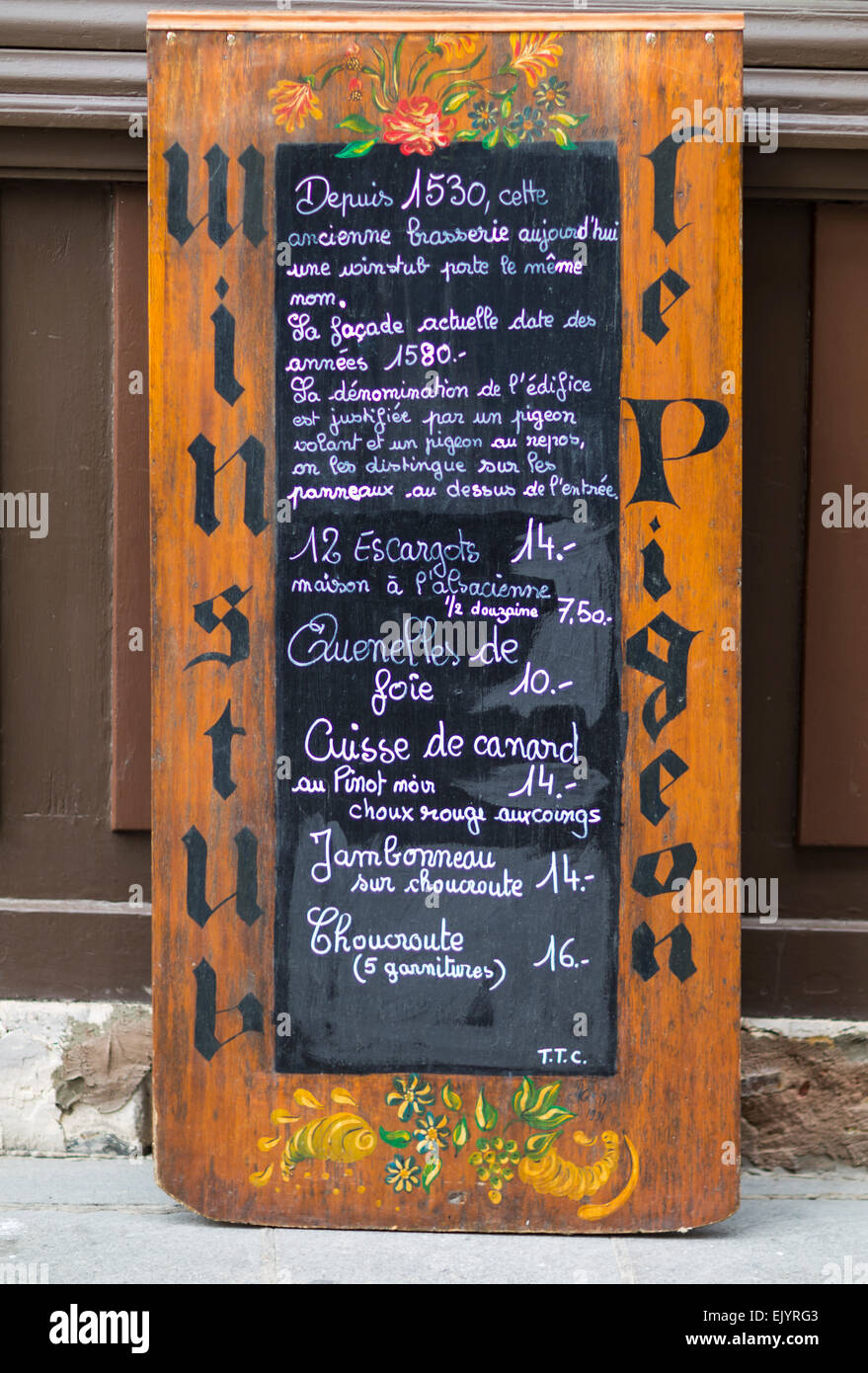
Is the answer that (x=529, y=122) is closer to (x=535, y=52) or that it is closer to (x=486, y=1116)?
(x=535, y=52)

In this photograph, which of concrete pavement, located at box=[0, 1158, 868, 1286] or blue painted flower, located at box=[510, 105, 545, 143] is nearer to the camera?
concrete pavement, located at box=[0, 1158, 868, 1286]

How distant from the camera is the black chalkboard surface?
336 cm

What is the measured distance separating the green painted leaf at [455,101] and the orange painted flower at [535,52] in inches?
5.8

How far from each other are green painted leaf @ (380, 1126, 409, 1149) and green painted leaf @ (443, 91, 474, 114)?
2601mm

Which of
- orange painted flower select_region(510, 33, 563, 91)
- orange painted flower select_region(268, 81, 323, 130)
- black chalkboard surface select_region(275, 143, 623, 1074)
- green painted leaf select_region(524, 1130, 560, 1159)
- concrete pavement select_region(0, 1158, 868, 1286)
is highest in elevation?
orange painted flower select_region(510, 33, 563, 91)

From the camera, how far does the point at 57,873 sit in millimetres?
3926

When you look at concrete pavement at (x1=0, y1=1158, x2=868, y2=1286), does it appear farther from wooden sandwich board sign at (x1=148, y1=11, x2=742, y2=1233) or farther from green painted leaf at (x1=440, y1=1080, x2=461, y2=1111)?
green painted leaf at (x1=440, y1=1080, x2=461, y2=1111)

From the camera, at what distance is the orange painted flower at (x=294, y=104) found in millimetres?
3357

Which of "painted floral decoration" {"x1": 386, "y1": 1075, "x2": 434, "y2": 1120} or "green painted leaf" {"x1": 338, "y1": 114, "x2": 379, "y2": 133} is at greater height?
"green painted leaf" {"x1": 338, "y1": 114, "x2": 379, "y2": 133}

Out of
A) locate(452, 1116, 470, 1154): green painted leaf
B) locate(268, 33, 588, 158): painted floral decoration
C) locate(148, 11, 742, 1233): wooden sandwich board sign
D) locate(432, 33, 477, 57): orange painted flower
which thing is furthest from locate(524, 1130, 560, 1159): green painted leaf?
locate(432, 33, 477, 57): orange painted flower

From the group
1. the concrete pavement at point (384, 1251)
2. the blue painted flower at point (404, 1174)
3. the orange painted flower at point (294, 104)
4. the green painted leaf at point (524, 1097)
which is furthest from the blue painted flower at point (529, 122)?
the concrete pavement at point (384, 1251)

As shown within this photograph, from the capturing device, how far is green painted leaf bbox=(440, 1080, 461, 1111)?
3.39 metres

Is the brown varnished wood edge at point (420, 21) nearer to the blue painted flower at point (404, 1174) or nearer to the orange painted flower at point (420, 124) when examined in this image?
the orange painted flower at point (420, 124)

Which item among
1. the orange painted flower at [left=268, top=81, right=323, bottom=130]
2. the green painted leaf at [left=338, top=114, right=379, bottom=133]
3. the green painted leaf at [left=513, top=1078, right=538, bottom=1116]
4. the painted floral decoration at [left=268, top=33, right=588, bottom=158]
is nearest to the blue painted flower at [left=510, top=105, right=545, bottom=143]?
the painted floral decoration at [left=268, top=33, right=588, bottom=158]
